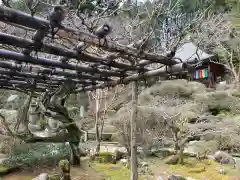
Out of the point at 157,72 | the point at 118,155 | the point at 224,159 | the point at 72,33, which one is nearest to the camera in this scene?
the point at 72,33

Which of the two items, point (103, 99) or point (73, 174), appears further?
point (103, 99)

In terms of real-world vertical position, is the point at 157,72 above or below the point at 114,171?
above

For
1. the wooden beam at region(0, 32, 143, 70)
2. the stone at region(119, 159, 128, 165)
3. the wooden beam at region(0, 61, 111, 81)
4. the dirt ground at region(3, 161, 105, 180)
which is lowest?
the dirt ground at region(3, 161, 105, 180)

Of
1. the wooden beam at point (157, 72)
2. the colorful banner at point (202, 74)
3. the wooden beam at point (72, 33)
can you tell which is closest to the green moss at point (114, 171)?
the wooden beam at point (157, 72)

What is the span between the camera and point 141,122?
618cm

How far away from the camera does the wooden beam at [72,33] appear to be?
1.38 meters

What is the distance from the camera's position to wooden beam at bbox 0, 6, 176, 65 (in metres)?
1.38

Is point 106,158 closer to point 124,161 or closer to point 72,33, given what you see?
point 124,161

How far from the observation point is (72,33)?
169 centimetres

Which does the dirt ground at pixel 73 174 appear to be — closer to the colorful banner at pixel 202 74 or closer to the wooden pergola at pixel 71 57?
the wooden pergola at pixel 71 57

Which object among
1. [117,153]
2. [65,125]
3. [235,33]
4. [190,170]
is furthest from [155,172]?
[235,33]

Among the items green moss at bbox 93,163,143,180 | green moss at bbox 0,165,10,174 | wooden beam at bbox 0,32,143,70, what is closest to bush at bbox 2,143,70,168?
green moss at bbox 0,165,10,174

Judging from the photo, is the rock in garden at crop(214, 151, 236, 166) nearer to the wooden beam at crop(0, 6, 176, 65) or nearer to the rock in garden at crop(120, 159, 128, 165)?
the rock in garden at crop(120, 159, 128, 165)

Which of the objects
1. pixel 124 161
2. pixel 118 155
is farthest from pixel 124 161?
pixel 118 155
